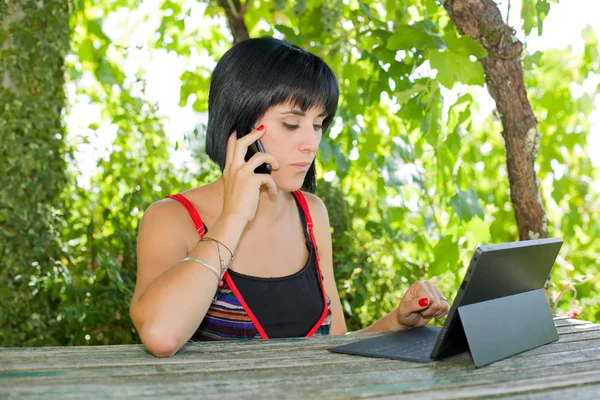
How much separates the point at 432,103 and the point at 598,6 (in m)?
1.68

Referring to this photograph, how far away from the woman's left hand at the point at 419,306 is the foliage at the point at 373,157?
782 millimetres

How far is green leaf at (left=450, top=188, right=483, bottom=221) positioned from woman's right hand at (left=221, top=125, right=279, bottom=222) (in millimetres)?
1287

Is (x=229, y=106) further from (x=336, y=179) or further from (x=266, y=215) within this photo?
(x=336, y=179)

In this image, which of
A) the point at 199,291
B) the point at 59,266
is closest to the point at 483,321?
the point at 199,291

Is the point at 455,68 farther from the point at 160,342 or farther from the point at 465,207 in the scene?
the point at 160,342

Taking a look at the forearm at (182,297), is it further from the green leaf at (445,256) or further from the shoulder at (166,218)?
the green leaf at (445,256)

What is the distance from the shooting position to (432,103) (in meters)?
2.59

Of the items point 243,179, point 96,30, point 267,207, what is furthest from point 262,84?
point 96,30

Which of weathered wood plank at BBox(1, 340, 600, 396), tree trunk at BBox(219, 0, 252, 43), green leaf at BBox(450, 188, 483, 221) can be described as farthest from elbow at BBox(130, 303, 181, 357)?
tree trunk at BBox(219, 0, 252, 43)

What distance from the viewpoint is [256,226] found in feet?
6.93

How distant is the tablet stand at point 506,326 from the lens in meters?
1.28

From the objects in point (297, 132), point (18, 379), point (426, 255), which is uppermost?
point (297, 132)

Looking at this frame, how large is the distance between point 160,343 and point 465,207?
187cm

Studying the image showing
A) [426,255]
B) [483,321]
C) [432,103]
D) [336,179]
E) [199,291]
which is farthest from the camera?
[336,179]
